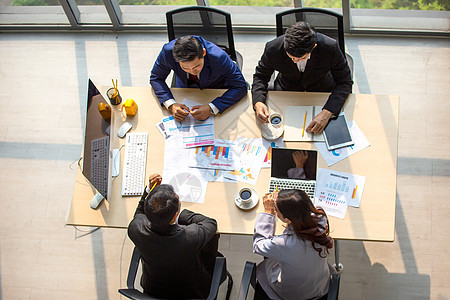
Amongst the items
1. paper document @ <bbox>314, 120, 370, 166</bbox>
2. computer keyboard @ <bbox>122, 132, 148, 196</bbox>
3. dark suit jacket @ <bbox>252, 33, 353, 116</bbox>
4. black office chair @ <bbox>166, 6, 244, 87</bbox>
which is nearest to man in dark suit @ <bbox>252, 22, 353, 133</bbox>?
dark suit jacket @ <bbox>252, 33, 353, 116</bbox>

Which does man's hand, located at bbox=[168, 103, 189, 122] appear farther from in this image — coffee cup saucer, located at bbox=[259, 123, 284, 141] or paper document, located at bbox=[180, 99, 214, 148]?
coffee cup saucer, located at bbox=[259, 123, 284, 141]

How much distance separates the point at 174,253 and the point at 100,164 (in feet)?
2.14

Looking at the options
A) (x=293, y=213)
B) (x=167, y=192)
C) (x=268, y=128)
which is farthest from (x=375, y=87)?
(x=167, y=192)

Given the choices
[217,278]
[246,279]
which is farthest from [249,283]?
[217,278]

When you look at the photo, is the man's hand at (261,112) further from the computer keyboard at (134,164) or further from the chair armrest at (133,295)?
the chair armrest at (133,295)

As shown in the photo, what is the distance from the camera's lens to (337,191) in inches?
94.8

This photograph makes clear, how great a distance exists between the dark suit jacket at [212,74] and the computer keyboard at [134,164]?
0.99ft

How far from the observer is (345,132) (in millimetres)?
2572

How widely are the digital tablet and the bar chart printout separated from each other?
581mm

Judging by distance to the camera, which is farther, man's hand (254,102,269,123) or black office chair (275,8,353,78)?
black office chair (275,8,353,78)

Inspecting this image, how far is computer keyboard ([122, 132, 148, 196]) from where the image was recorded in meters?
2.56

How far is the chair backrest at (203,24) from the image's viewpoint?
2926 mm

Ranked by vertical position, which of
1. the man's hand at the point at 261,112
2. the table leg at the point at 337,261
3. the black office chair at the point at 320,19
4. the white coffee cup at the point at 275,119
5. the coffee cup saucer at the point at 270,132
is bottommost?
the table leg at the point at 337,261

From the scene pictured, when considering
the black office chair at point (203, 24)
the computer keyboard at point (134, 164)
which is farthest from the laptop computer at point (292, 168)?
the black office chair at point (203, 24)
